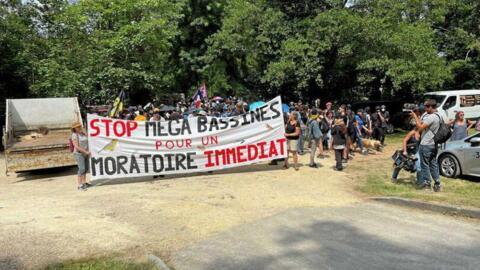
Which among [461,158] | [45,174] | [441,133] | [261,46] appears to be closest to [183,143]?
[45,174]

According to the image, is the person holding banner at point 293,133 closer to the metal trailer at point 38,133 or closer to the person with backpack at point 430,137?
the person with backpack at point 430,137

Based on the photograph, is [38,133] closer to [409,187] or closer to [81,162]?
[81,162]

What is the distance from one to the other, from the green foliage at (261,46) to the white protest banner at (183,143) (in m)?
8.90

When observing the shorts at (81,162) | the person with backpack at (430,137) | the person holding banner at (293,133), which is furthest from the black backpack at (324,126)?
the shorts at (81,162)

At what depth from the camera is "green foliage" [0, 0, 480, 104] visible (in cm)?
1981

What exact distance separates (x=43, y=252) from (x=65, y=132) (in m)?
9.10

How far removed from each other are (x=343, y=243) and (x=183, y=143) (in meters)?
5.98

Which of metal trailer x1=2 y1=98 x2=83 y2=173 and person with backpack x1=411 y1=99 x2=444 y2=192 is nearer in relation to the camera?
person with backpack x1=411 y1=99 x2=444 y2=192

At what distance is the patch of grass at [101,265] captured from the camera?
17.2ft

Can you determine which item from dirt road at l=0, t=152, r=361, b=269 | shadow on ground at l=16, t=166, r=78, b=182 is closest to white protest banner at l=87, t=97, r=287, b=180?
dirt road at l=0, t=152, r=361, b=269

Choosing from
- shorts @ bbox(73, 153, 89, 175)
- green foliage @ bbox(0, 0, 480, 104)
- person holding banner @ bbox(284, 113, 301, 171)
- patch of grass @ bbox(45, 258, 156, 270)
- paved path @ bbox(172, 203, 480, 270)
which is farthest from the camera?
green foliage @ bbox(0, 0, 480, 104)

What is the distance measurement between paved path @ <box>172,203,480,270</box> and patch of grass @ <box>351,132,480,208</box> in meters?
0.84

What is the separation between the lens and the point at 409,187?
942 cm

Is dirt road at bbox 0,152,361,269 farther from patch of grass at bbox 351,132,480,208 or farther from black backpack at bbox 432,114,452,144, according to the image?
black backpack at bbox 432,114,452,144
